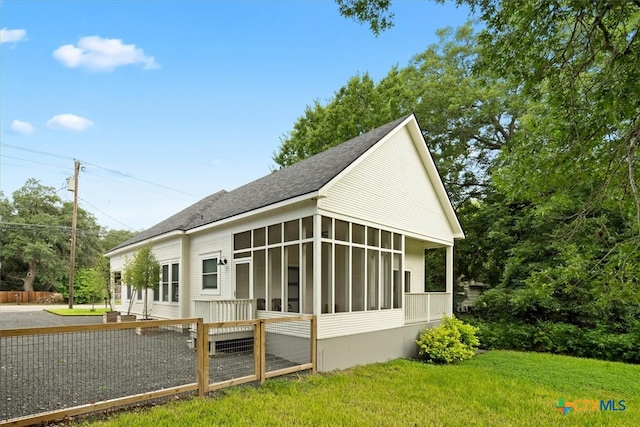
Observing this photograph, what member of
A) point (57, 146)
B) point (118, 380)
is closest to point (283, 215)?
point (118, 380)

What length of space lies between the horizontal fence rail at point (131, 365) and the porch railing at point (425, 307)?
4.29m

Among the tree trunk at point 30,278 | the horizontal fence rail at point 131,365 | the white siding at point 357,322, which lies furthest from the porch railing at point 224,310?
the tree trunk at point 30,278

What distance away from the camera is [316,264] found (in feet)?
26.7

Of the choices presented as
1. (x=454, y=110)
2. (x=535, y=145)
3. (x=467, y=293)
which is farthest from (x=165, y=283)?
(x=467, y=293)

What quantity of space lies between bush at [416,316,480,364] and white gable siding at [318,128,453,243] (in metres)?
2.84

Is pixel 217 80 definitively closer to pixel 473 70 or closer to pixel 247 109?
pixel 247 109

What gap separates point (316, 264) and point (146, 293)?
985 cm

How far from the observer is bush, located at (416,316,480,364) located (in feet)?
34.0

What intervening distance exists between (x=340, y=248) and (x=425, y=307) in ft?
13.0

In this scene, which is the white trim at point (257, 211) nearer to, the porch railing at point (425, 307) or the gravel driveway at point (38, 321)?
the porch railing at point (425, 307)

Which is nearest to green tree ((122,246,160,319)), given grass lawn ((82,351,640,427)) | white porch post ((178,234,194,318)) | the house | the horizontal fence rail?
the house

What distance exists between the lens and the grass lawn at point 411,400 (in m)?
5.37

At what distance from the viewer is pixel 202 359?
6.05m

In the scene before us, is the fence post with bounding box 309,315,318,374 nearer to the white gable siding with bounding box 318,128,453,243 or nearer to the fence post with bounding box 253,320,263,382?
the fence post with bounding box 253,320,263,382
